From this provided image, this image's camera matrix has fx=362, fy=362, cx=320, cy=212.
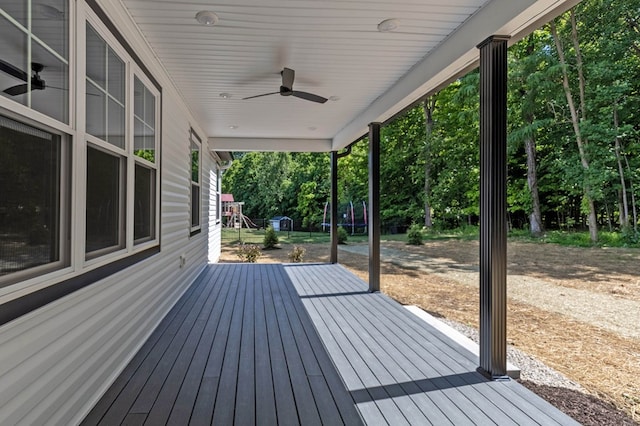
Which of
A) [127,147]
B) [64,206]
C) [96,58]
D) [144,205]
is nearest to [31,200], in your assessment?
[64,206]

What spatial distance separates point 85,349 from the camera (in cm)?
215

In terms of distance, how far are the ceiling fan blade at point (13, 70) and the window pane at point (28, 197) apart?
0.20m

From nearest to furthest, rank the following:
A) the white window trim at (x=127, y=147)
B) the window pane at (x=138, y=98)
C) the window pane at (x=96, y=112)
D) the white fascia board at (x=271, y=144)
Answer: the white window trim at (x=127, y=147) → the window pane at (x=96, y=112) → the window pane at (x=138, y=98) → the white fascia board at (x=271, y=144)

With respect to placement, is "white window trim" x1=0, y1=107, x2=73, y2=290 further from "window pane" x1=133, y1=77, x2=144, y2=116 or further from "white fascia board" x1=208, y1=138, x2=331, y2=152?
"white fascia board" x1=208, y1=138, x2=331, y2=152

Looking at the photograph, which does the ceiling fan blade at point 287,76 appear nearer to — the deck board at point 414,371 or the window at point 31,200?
the window at point 31,200

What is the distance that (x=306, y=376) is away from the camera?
262 centimetres

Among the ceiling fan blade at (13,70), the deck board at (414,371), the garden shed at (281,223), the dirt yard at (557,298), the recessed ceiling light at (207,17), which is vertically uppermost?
the recessed ceiling light at (207,17)

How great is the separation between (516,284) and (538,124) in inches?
264

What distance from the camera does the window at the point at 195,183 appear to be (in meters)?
6.30

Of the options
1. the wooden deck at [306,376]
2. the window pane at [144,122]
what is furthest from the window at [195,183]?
the window pane at [144,122]

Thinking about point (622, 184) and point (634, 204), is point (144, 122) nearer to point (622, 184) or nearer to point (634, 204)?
point (622, 184)

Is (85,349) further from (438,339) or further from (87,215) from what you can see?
(438,339)

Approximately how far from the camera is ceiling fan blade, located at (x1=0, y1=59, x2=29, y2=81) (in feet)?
4.71

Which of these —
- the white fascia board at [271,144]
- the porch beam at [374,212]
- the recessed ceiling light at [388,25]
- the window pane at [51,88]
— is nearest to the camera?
the window pane at [51,88]
